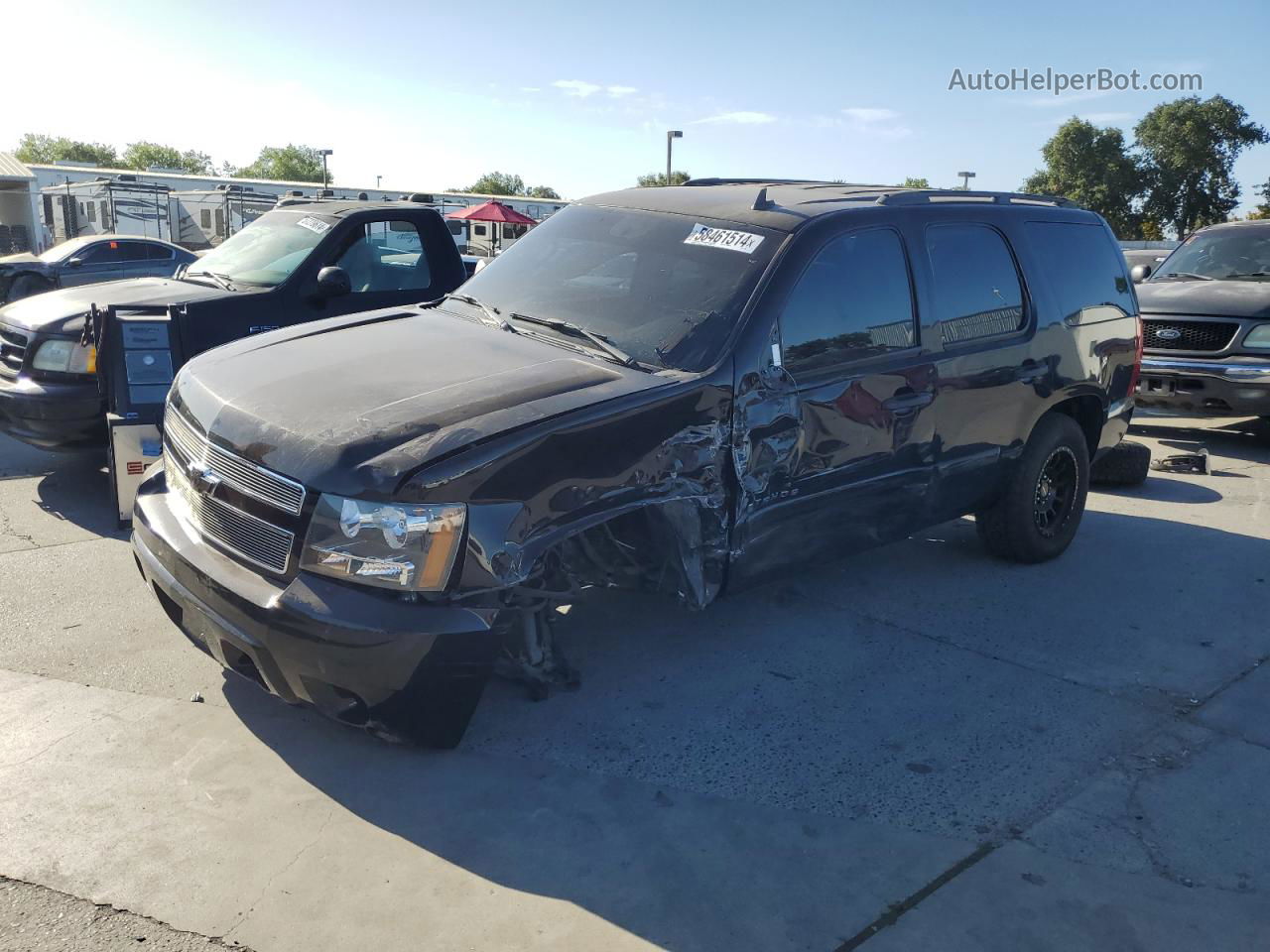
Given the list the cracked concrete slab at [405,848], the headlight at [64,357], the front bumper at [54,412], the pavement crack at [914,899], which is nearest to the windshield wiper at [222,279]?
the headlight at [64,357]

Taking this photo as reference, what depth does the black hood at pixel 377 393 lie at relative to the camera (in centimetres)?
323

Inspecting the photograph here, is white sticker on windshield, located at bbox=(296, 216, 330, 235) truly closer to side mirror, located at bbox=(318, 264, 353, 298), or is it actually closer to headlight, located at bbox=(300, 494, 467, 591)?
side mirror, located at bbox=(318, 264, 353, 298)

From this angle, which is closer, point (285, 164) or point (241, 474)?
point (241, 474)

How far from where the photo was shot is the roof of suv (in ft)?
14.7

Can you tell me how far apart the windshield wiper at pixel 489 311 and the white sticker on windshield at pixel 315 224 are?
2642mm

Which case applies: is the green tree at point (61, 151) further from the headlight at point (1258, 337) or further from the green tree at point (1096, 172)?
the headlight at point (1258, 337)

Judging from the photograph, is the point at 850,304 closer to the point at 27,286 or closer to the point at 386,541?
the point at 386,541

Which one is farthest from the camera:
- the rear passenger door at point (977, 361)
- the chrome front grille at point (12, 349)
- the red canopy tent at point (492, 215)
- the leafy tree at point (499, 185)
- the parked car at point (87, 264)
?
the leafy tree at point (499, 185)

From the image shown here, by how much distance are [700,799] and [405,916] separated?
104 cm

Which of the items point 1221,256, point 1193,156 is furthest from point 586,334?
point 1193,156

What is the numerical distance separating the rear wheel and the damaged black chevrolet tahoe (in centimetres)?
1599

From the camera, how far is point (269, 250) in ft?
24.2

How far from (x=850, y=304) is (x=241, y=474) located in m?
2.51

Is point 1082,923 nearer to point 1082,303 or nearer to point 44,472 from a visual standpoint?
point 1082,303
